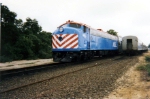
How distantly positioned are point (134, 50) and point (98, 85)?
24269 millimetres

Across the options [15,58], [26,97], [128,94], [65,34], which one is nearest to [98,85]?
[128,94]

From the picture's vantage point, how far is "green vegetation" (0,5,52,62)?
27031mm

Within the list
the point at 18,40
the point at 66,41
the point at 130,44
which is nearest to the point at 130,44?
the point at 130,44

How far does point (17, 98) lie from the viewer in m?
6.08

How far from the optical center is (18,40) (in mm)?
28875

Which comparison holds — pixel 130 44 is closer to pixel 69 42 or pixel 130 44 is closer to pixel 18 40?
pixel 18 40

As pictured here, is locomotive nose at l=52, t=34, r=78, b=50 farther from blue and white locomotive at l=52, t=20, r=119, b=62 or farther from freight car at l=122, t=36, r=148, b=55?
freight car at l=122, t=36, r=148, b=55

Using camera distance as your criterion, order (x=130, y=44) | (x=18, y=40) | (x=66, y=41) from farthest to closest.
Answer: (x=130, y=44), (x=18, y=40), (x=66, y=41)

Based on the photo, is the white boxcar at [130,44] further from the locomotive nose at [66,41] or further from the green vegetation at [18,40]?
the locomotive nose at [66,41]

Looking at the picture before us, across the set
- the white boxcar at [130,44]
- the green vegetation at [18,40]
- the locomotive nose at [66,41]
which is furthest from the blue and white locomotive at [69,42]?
the white boxcar at [130,44]

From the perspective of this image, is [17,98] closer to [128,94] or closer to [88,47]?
[128,94]

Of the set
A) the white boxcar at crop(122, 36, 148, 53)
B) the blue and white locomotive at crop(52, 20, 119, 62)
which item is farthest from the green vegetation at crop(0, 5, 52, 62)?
the white boxcar at crop(122, 36, 148, 53)

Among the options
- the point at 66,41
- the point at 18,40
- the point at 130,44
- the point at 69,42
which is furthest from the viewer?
the point at 130,44

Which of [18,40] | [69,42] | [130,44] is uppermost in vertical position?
[18,40]
